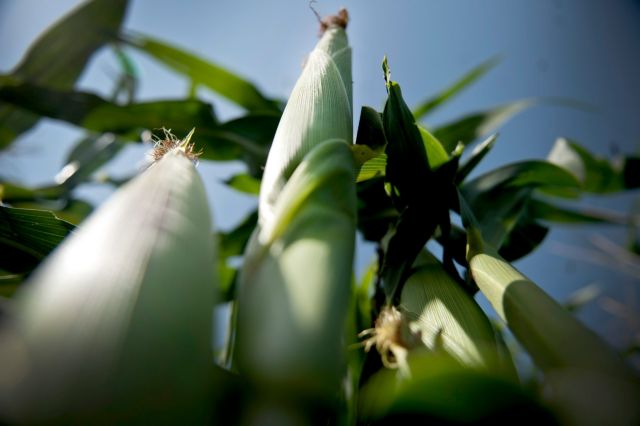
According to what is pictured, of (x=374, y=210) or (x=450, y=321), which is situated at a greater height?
(x=374, y=210)

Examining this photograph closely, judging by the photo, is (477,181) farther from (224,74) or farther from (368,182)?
(224,74)

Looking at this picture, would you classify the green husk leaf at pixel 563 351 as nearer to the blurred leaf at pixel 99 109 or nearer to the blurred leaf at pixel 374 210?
the blurred leaf at pixel 374 210


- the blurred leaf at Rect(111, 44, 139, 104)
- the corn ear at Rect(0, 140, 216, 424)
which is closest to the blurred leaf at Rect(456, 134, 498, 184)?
the corn ear at Rect(0, 140, 216, 424)

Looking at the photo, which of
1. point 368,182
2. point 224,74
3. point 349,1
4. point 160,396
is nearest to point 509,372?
point 160,396

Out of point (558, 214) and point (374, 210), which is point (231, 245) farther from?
point (558, 214)

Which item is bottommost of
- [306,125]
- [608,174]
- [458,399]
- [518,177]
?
[458,399]

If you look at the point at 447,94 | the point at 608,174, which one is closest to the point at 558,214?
the point at 608,174
